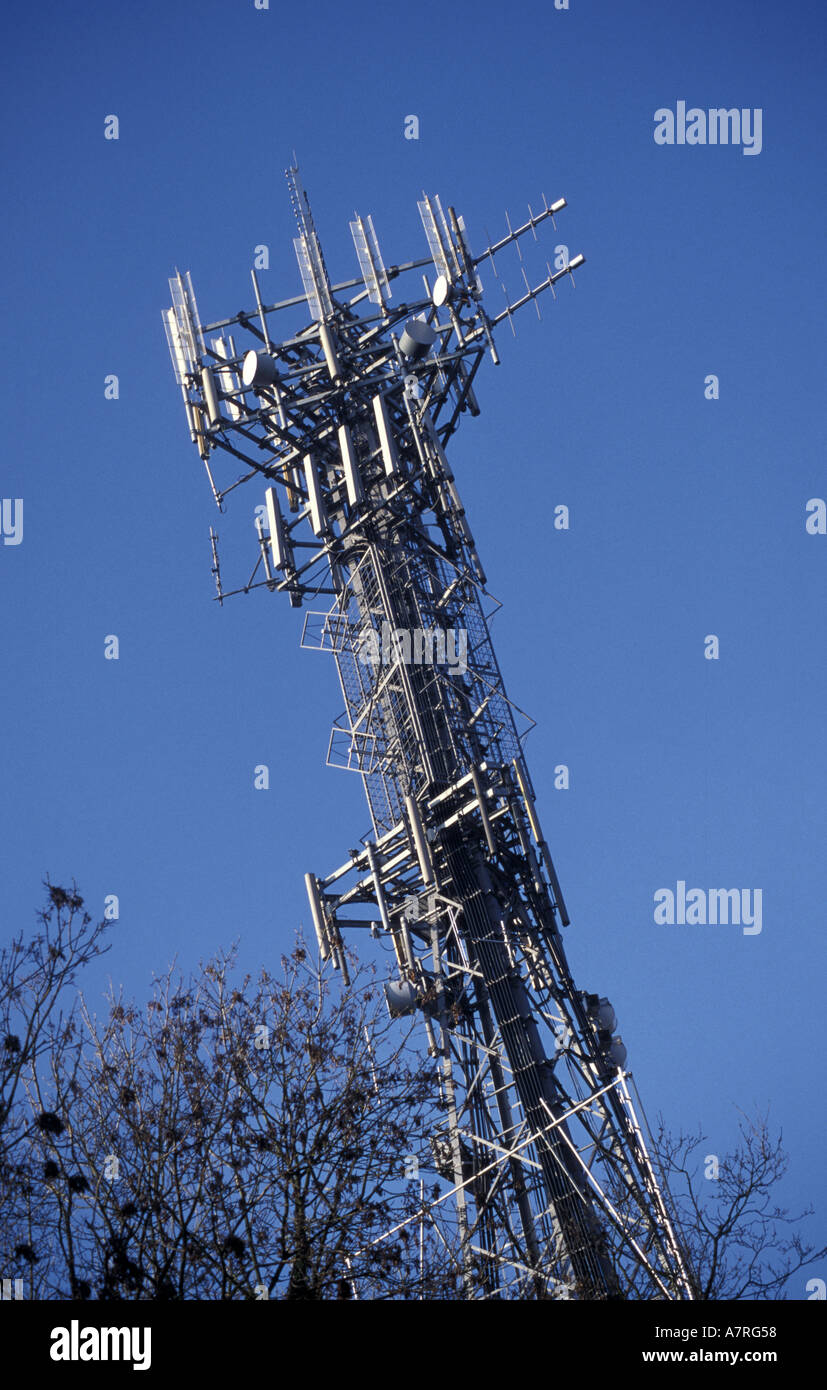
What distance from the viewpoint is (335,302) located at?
139 ft

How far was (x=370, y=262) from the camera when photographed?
41906mm

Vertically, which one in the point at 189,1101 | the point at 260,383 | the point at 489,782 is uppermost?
the point at 260,383

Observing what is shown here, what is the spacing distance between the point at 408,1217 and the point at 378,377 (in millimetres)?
25374

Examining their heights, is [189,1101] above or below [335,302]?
below

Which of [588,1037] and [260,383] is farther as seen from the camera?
[260,383]

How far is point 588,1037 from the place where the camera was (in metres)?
33.2

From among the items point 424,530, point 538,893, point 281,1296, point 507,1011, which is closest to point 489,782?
point 538,893

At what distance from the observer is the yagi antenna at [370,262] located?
4144 centimetres

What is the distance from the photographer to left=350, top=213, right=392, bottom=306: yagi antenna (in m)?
41.4
